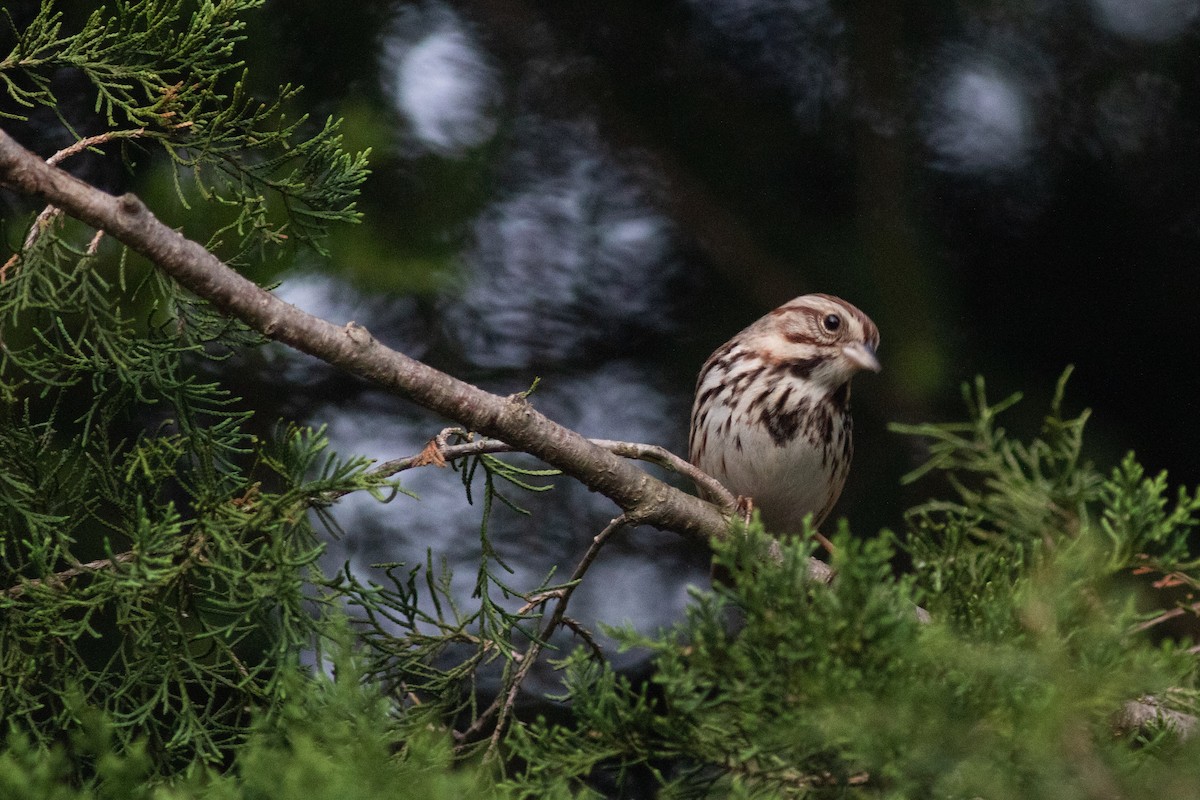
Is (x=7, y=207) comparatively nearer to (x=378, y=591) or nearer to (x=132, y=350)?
(x=132, y=350)

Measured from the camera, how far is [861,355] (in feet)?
10.4

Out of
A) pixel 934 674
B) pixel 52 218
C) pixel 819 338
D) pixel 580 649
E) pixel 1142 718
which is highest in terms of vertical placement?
pixel 934 674

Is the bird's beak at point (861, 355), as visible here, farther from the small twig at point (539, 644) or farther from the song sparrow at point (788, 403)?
the small twig at point (539, 644)

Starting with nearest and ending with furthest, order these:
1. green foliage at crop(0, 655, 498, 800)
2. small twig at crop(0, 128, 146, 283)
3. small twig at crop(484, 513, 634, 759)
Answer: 1. green foliage at crop(0, 655, 498, 800)
2. small twig at crop(0, 128, 146, 283)
3. small twig at crop(484, 513, 634, 759)

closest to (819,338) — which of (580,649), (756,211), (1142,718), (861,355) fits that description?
(861,355)

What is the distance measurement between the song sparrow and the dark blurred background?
0.85 feet

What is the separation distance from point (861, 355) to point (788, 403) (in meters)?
0.28

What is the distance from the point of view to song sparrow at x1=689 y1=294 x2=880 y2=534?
10.9 ft

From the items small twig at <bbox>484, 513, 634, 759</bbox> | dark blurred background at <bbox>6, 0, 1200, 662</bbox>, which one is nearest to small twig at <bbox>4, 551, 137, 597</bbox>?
small twig at <bbox>484, 513, 634, 759</bbox>

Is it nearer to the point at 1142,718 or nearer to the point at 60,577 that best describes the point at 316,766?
the point at 60,577

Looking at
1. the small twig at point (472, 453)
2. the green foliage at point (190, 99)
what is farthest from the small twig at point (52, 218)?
the small twig at point (472, 453)

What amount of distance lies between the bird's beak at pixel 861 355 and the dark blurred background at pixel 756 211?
0.35m

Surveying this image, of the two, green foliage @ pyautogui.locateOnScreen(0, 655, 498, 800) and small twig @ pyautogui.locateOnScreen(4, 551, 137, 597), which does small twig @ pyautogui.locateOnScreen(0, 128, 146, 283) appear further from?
green foliage @ pyautogui.locateOnScreen(0, 655, 498, 800)

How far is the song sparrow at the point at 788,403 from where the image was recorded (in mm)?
3324
